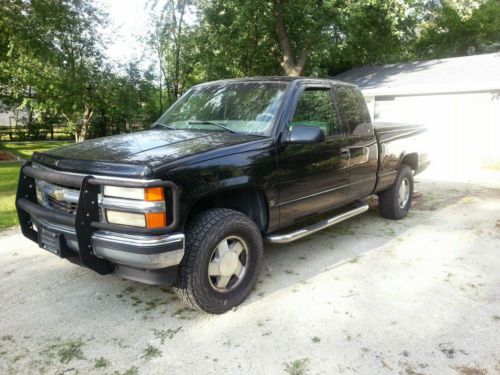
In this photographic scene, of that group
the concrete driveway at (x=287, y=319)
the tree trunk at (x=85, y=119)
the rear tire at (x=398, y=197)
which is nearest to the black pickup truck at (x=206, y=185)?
the concrete driveway at (x=287, y=319)

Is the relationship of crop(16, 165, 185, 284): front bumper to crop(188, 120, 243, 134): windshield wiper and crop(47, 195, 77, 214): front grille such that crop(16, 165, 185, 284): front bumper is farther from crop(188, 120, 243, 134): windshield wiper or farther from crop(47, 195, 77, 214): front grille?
crop(188, 120, 243, 134): windshield wiper

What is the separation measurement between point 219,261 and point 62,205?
1.29m

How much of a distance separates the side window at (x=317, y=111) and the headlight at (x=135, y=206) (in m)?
1.67

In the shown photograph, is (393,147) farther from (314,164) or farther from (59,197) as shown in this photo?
(59,197)

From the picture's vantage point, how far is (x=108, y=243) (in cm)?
282

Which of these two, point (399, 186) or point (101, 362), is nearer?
point (101, 362)

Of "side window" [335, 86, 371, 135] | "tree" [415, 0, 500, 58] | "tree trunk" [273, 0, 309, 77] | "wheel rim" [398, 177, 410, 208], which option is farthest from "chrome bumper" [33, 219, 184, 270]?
"tree" [415, 0, 500, 58]

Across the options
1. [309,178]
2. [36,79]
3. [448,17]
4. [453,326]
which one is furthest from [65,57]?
[448,17]

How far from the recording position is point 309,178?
4004 millimetres

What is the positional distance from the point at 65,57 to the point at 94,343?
1545 centimetres

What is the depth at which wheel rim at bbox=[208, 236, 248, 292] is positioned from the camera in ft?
10.7

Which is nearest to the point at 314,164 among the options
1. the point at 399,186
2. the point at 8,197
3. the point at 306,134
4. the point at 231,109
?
the point at 306,134

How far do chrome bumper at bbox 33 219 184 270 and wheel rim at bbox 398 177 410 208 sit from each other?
4208 millimetres

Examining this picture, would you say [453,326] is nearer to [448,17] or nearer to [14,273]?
[14,273]
